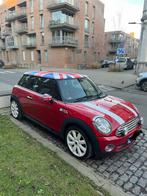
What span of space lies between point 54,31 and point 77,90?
29.1 m

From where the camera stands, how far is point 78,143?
332 cm

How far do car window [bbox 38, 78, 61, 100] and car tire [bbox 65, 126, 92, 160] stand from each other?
0.81m

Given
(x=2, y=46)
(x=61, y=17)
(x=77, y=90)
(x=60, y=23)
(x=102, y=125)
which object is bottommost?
(x=102, y=125)

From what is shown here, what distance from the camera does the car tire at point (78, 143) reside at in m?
3.16

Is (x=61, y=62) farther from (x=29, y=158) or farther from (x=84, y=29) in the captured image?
(x=29, y=158)

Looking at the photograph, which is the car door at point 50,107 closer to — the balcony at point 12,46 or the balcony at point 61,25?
the balcony at point 61,25

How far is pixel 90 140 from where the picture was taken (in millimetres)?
3068

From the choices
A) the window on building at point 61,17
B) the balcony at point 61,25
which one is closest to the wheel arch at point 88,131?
the balcony at point 61,25

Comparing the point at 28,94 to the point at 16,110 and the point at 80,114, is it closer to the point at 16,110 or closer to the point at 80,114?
the point at 16,110

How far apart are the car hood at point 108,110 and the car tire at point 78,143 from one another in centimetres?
40

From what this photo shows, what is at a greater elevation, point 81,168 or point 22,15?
point 22,15

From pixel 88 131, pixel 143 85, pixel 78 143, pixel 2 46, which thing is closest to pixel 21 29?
pixel 2 46

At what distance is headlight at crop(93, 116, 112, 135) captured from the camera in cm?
294

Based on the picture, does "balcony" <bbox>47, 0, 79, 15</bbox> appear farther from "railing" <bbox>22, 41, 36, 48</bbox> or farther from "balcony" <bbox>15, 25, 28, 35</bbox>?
"balcony" <bbox>15, 25, 28, 35</bbox>
